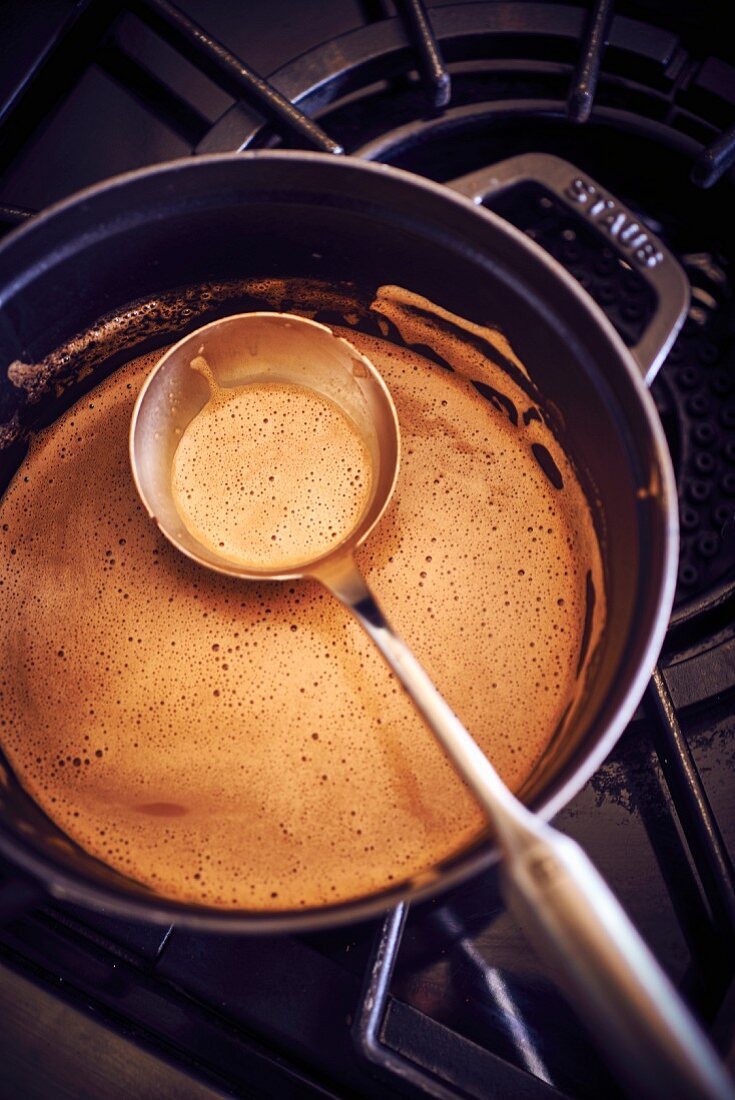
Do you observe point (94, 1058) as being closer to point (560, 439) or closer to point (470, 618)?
point (470, 618)

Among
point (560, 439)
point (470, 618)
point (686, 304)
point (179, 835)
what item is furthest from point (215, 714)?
point (686, 304)

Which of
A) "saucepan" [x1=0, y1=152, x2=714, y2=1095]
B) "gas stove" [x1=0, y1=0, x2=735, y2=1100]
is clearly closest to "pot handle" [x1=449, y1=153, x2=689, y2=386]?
"saucepan" [x1=0, y1=152, x2=714, y2=1095]

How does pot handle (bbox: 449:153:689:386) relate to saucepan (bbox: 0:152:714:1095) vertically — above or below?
above

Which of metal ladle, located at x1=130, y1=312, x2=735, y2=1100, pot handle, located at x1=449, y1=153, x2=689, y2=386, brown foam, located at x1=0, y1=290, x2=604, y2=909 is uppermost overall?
pot handle, located at x1=449, y1=153, x2=689, y2=386

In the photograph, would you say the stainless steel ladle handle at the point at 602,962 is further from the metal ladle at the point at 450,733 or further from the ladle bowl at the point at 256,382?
the ladle bowl at the point at 256,382

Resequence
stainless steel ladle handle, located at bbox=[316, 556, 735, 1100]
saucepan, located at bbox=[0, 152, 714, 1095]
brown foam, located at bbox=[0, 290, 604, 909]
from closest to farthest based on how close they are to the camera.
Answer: stainless steel ladle handle, located at bbox=[316, 556, 735, 1100]
saucepan, located at bbox=[0, 152, 714, 1095]
brown foam, located at bbox=[0, 290, 604, 909]

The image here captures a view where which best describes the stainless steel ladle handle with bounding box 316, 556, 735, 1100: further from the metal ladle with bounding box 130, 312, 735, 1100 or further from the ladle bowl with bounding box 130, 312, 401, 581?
the ladle bowl with bounding box 130, 312, 401, 581

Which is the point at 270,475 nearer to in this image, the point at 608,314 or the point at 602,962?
the point at 608,314
